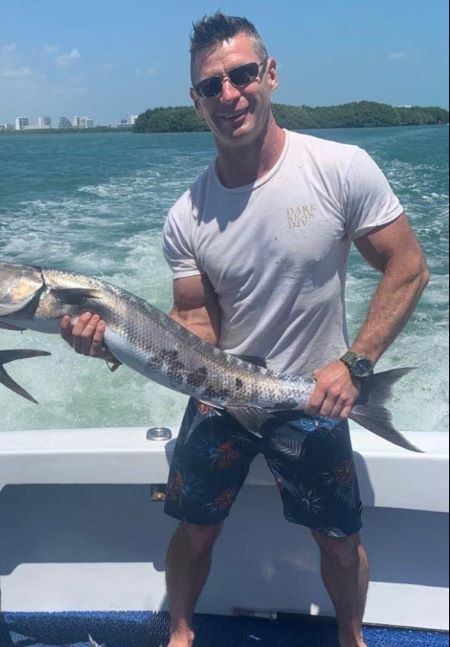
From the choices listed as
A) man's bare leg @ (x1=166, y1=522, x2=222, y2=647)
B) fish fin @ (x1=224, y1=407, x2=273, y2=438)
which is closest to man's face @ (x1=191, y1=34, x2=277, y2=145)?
fish fin @ (x1=224, y1=407, x2=273, y2=438)

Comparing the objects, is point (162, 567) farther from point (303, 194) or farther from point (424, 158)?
point (424, 158)

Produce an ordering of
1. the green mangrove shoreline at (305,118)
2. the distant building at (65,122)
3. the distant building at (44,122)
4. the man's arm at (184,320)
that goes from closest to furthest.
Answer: the man's arm at (184,320), the distant building at (44,122), the distant building at (65,122), the green mangrove shoreline at (305,118)

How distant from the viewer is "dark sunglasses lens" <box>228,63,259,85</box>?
1.96 metres

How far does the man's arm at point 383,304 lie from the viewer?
199 cm

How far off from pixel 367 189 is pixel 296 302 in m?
0.38

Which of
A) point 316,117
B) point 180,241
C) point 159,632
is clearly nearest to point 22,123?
point 180,241

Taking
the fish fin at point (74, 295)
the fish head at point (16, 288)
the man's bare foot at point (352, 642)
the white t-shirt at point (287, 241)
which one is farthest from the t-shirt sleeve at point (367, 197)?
the man's bare foot at point (352, 642)

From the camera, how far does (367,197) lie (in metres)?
1.95

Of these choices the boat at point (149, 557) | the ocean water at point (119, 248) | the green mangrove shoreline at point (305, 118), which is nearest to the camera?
the boat at point (149, 557)

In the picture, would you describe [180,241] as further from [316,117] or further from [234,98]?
[316,117]

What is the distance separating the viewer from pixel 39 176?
7305mm

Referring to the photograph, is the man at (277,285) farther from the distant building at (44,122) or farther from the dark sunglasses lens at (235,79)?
the distant building at (44,122)

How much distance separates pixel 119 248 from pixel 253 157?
4945 mm

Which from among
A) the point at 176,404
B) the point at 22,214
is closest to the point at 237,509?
the point at 176,404
